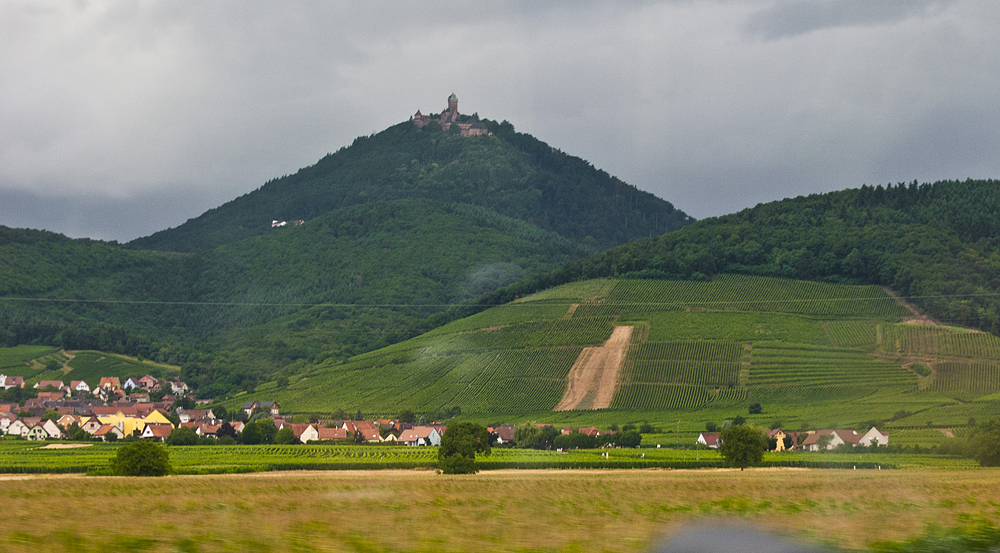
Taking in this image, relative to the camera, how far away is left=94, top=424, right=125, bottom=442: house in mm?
92731

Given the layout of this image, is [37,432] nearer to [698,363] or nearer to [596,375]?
[596,375]

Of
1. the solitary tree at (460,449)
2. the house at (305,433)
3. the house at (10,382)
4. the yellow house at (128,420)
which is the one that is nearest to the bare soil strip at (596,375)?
the house at (305,433)

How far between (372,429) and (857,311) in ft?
212

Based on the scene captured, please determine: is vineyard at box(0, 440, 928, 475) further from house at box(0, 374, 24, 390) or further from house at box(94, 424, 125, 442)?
house at box(0, 374, 24, 390)

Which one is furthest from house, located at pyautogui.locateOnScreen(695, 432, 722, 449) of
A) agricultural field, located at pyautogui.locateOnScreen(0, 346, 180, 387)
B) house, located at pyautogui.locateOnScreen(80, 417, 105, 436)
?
agricultural field, located at pyautogui.locateOnScreen(0, 346, 180, 387)

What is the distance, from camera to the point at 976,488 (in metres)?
20.7

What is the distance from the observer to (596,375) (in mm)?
105250

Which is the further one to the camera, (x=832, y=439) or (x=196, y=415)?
(x=196, y=415)

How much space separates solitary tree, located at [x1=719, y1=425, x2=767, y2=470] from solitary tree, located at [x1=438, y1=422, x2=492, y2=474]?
51.0ft

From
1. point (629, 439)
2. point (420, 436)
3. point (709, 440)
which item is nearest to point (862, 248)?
point (709, 440)

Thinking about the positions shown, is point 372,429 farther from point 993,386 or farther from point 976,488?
point 976,488

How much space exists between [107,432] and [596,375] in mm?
55908

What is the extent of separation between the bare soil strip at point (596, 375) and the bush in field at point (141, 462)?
205 feet

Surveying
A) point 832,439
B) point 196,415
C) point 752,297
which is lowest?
point 196,415
